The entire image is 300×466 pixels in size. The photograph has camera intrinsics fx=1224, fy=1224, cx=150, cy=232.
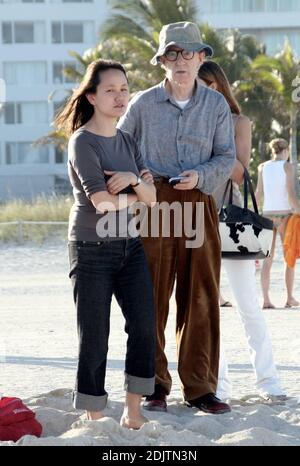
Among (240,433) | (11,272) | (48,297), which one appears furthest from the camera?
(11,272)

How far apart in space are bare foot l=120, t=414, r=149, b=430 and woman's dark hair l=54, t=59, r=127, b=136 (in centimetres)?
Answer: 147

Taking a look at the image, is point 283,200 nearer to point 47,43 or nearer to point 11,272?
point 11,272

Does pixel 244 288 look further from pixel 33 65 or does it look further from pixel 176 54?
pixel 33 65

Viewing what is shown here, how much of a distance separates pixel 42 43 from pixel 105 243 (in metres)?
58.6

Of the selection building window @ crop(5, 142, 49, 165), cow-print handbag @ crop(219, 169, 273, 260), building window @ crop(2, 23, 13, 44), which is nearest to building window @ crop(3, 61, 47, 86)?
building window @ crop(2, 23, 13, 44)

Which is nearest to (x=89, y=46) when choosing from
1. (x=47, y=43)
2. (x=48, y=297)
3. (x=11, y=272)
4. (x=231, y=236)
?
(x=47, y=43)

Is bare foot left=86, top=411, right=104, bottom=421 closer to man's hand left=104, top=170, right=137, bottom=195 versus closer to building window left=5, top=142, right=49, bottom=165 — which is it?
man's hand left=104, top=170, right=137, bottom=195

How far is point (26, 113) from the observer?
63406 millimetres

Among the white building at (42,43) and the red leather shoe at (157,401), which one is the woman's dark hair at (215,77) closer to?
the red leather shoe at (157,401)

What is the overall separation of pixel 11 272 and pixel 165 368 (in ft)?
40.1

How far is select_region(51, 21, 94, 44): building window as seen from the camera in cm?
6319

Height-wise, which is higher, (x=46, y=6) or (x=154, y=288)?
(x=46, y=6)

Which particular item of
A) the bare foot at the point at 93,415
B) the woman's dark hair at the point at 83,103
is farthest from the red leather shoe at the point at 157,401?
the woman's dark hair at the point at 83,103

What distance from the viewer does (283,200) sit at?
502 inches
